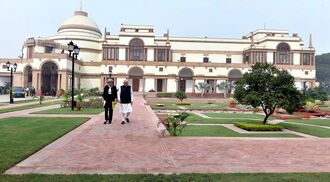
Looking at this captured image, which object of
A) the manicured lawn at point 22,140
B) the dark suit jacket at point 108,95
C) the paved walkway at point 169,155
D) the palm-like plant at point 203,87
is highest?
the palm-like plant at point 203,87

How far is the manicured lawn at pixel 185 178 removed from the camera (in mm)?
5201

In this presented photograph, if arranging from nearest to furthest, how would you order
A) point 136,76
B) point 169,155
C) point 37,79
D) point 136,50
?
point 169,155
point 37,79
point 136,76
point 136,50

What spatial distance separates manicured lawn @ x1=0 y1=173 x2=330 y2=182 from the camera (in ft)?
17.1

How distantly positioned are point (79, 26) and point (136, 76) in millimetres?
18507

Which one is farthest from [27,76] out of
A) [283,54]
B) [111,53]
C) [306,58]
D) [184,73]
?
[306,58]

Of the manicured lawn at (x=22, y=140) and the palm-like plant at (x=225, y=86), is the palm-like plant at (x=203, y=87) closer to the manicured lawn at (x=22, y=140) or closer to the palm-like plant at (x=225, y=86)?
the palm-like plant at (x=225, y=86)

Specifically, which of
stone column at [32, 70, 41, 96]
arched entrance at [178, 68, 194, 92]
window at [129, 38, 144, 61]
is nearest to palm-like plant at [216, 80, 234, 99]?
arched entrance at [178, 68, 194, 92]

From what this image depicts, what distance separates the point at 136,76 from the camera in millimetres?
58469

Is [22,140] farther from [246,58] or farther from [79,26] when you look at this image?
[246,58]

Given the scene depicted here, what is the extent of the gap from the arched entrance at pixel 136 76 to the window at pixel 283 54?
29.1m

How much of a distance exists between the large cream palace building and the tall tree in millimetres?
44317

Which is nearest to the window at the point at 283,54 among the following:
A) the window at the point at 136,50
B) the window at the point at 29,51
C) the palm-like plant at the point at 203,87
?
the palm-like plant at the point at 203,87

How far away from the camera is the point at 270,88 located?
13867mm

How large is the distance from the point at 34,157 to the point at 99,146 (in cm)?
185
